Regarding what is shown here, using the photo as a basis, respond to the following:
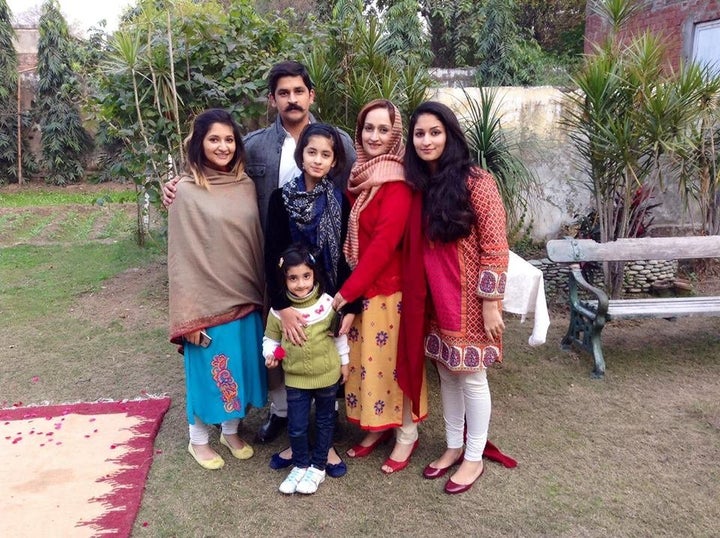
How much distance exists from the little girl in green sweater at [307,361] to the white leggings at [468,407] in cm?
49

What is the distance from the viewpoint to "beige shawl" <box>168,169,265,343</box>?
253cm

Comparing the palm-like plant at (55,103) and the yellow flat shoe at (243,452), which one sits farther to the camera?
the palm-like plant at (55,103)

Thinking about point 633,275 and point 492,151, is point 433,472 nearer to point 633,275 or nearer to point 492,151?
point 492,151

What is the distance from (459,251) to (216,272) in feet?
3.54

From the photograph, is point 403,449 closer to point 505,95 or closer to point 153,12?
point 153,12

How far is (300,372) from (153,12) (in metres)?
3.10

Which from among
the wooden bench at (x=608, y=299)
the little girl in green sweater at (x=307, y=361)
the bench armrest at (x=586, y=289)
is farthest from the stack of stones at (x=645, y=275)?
the little girl in green sweater at (x=307, y=361)

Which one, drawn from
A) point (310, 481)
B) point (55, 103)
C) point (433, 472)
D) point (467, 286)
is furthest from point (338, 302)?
point (55, 103)

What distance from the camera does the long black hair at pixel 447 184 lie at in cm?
→ 229

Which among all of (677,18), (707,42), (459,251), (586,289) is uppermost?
A: (677,18)

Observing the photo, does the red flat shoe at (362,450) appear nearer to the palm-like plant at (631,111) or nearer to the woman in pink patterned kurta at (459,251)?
the woman in pink patterned kurta at (459,251)

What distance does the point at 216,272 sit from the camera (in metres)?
2.59

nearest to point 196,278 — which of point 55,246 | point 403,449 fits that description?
point 403,449

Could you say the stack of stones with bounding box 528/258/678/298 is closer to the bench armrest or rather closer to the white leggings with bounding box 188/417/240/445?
the bench armrest
